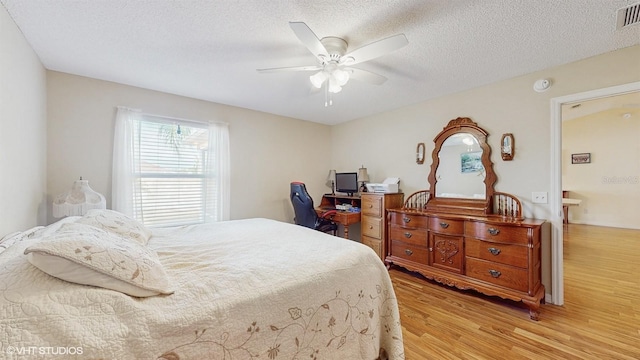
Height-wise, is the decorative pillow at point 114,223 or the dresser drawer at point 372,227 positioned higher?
the decorative pillow at point 114,223

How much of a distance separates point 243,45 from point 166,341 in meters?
2.01

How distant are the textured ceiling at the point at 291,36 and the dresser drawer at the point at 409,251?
6.32 ft

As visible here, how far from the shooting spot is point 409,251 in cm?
298

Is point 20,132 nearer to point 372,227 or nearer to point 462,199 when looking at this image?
point 372,227

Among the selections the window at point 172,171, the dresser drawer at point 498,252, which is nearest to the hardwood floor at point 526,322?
the dresser drawer at point 498,252

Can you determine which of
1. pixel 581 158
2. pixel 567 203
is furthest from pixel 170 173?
pixel 581 158

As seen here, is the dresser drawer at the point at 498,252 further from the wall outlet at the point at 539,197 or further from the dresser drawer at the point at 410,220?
the wall outlet at the point at 539,197

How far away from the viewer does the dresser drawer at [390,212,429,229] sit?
2859mm

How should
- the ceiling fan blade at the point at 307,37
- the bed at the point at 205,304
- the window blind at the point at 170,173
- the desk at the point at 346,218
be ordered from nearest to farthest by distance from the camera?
the bed at the point at 205,304 < the ceiling fan blade at the point at 307,37 < the window blind at the point at 170,173 < the desk at the point at 346,218

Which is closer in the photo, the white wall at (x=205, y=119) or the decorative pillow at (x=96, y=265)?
the decorative pillow at (x=96, y=265)

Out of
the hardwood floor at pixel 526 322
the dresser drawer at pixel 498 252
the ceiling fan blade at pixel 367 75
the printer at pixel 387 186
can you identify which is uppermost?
the ceiling fan blade at pixel 367 75

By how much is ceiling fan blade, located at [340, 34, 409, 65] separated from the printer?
199 centimetres

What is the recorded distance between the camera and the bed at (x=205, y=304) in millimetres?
712

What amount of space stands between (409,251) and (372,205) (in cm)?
78
